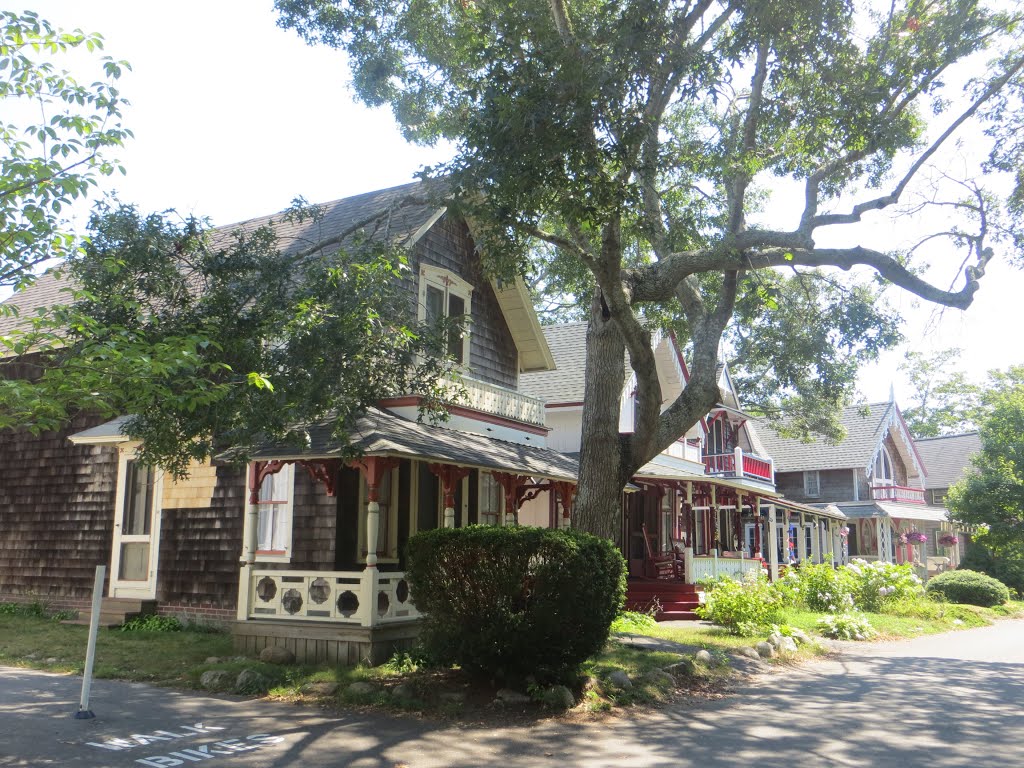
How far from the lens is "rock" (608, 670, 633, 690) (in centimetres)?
1028

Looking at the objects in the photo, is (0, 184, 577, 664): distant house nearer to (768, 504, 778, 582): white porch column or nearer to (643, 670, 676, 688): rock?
(643, 670, 676, 688): rock

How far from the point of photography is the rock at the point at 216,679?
10.4 m

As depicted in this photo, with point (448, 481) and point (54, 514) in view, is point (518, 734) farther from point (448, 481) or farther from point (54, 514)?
point (54, 514)

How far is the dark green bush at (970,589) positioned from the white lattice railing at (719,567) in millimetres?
7714

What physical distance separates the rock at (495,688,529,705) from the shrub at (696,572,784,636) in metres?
7.42

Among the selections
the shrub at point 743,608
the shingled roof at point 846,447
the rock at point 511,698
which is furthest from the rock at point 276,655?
the shingled roof at point 846,447

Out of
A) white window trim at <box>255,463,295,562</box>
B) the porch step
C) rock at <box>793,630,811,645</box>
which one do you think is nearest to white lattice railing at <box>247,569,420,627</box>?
white window trim at <box>255,463,295,562</box>

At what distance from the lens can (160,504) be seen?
1564 cm

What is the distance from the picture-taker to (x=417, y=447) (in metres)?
11.9

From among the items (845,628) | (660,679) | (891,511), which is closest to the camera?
(660,679)

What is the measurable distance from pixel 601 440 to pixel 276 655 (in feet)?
18.4

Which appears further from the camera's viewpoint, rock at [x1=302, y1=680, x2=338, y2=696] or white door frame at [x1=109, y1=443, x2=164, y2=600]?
white door frame at [x1=109, y1=443, x2=164, y2=600]

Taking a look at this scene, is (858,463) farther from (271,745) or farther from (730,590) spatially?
(271,745)

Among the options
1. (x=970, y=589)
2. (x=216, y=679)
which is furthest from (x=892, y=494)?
(x=216, y=679)
